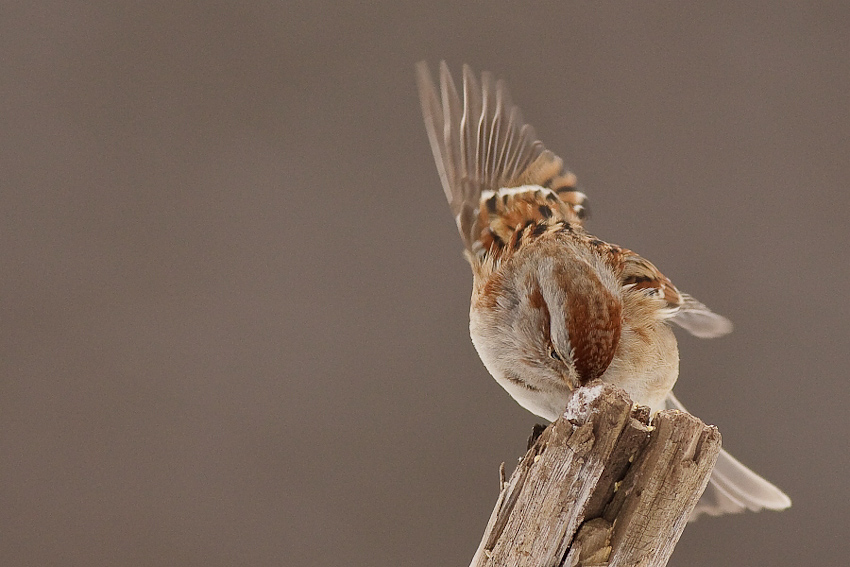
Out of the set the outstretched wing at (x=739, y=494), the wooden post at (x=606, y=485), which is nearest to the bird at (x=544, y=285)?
the outstretched wing at (x=739, y=494)

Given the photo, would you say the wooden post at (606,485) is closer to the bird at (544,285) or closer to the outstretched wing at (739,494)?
the bird at (544,285)

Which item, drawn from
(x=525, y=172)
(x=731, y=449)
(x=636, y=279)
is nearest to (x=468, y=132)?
(x=525, y=172)

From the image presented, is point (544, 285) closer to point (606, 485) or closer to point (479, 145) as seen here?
point (606, 485)

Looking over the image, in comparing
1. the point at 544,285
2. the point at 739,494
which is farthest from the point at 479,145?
the point at 739,494

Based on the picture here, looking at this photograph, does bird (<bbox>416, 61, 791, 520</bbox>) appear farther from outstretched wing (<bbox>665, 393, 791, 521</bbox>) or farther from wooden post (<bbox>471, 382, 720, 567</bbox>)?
wooden post (<bbox>471, 382, 720, 567</bbox>)

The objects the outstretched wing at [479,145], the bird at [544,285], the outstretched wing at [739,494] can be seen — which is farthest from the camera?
the outstretched wing at [479,145]

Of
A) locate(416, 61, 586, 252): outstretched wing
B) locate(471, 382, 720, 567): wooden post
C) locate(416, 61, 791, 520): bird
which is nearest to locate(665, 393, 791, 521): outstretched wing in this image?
locate(416, 61, 791, 520): bird

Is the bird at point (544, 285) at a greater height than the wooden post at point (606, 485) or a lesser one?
greater

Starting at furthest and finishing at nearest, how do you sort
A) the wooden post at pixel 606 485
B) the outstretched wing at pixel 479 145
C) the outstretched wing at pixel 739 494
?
the outstretched wing at pixel 479 145
the outstretched wing at pixel 739 494
the wooden post at pixel 606 485
